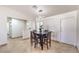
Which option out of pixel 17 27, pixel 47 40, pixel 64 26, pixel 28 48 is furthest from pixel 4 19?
pixel 64 26

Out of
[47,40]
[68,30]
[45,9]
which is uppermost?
[45,9]

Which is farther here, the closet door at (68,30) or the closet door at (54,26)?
the closet door at (54,26)

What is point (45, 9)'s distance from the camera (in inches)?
65.7

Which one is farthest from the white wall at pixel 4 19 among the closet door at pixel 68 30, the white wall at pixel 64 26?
the closet door at pixel 68 30

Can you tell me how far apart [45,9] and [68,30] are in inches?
26.1

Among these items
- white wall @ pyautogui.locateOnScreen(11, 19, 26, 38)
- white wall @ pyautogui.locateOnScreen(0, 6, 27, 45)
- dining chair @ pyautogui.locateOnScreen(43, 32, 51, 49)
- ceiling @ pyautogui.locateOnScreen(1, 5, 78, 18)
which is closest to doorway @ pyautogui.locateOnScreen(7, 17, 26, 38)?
white wall @ pyautogui.locateOnScreen(11, 19, 26, 38)

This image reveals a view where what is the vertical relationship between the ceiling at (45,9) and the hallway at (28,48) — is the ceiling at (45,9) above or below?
above

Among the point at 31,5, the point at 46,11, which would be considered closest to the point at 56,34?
the point at 46,11

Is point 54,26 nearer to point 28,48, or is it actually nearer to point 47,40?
point 47,40

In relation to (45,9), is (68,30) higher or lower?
lower

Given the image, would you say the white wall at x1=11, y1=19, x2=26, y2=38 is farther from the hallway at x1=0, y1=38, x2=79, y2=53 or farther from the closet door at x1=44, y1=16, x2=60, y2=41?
the closet door at x1=44, y1=16, x2=60, y2=41

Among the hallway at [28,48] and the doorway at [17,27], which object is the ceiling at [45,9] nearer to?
the doorway at [17,27]

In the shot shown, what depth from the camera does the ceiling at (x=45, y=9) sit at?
5.32 ft

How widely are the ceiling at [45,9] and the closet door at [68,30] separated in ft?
0.66
